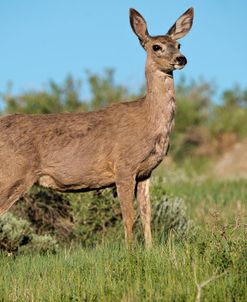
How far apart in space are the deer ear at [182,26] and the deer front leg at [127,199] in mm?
2337

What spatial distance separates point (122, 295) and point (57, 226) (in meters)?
5.96

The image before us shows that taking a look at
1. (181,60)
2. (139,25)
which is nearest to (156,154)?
(181,60)

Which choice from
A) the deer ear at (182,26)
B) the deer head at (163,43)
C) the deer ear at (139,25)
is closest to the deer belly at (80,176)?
the deer head at (163,43)

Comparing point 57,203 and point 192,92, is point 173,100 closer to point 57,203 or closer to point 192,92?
point 57,203

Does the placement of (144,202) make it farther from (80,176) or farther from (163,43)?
(163,43)

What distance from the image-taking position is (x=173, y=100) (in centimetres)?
1023

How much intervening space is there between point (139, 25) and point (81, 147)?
185 cm

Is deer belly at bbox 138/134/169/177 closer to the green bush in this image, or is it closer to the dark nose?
the dark nose

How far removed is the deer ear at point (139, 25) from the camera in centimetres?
1048

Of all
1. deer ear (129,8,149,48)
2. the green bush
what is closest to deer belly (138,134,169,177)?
deer ear (129,8,149,48)

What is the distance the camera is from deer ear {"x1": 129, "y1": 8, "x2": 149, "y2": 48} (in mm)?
10484

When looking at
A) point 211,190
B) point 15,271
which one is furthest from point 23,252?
point 211,190

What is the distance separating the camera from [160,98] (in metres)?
10.2

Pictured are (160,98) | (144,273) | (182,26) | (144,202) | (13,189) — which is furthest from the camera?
(182,26)
